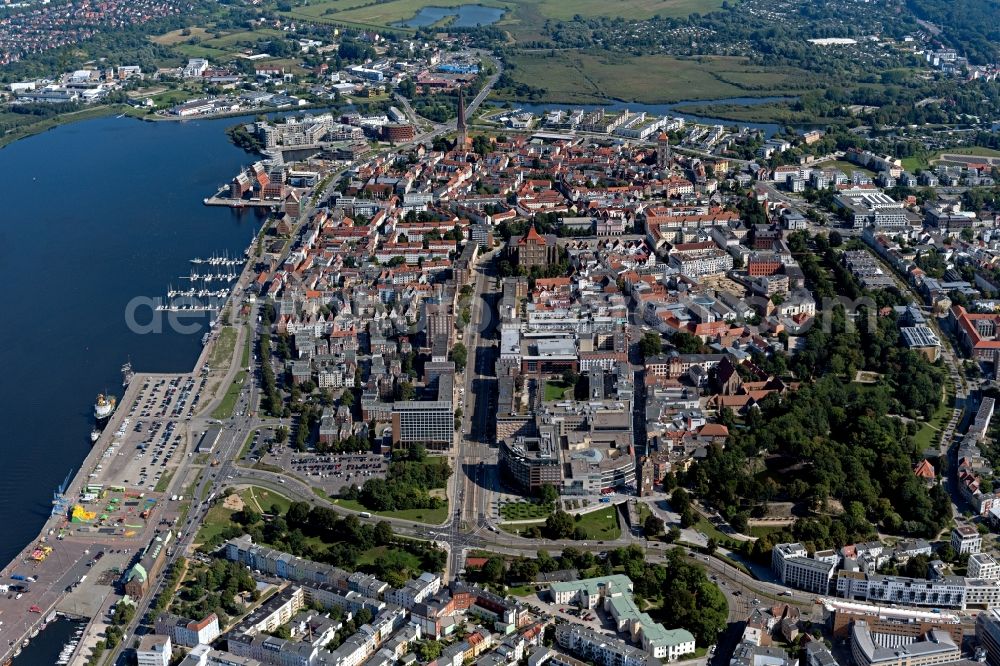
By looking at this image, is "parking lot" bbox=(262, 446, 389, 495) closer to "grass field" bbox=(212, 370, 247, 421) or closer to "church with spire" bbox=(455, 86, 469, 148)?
"grass field" bbox=(212, 370, 247, 421)

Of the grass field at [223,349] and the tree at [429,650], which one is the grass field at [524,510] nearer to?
the tree at [429,650]

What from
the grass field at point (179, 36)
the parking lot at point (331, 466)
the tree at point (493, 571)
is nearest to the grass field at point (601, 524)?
the tree at point (493, 571)

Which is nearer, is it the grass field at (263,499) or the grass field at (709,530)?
the grass field at (709,530)

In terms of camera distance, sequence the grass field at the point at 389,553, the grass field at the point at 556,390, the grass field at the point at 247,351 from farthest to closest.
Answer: the grass field at the point at 247,351 → the grass field at the point at 556,390 → the grass field at the point at 389,553

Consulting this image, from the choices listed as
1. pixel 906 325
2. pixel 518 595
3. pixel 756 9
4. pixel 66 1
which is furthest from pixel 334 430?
pixel 66 1

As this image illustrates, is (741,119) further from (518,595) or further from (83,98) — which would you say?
(518,595)

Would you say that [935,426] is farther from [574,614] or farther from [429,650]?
[429,650]

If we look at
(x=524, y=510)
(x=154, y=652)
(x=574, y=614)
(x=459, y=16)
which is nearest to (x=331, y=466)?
(x=524, y=510)

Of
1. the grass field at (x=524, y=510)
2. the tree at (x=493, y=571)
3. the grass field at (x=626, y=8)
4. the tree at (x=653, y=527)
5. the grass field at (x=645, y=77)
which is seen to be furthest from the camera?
the grass field at (x=626, y=8)
